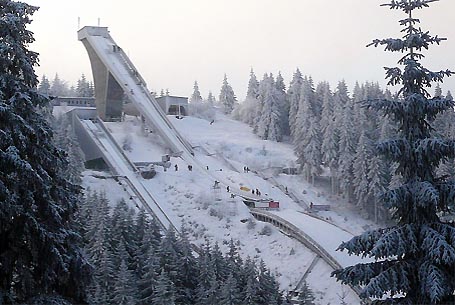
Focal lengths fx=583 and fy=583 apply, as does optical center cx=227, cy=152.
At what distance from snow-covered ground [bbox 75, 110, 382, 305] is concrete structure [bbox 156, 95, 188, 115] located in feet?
13.6

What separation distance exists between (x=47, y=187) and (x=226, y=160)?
44.8 m

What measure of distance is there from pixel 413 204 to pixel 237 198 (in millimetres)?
32925

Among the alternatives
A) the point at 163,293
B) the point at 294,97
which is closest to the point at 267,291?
the point at 163,293

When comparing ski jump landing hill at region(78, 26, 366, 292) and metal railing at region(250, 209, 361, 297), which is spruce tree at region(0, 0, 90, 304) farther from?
ski jump landing hill at region(78, 26, 366, 292)

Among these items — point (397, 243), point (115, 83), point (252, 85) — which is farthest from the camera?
point (252, 85)

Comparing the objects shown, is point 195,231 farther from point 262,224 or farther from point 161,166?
point 161,166

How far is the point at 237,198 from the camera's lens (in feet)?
130

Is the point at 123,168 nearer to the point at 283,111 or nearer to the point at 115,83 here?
the point at 115,83

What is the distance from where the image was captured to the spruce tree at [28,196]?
22.7ft

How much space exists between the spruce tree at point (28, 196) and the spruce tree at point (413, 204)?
3508 millimetres

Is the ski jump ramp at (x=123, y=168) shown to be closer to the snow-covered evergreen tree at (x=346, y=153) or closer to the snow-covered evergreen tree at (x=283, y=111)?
the snow-covered evergreen tree at (x=346, y=153)

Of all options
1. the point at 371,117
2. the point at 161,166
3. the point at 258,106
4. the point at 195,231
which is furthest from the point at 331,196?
the point at 258,106

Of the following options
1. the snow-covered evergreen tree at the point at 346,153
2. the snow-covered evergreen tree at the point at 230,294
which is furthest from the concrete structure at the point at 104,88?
the snow-covered evergreen tree at the point at 230,294

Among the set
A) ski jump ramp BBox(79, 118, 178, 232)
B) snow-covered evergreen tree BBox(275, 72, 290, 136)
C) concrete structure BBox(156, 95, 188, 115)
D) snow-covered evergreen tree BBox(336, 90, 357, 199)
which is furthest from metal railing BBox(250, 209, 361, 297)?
concrete structure BBox(156, 95, 188, 115)
